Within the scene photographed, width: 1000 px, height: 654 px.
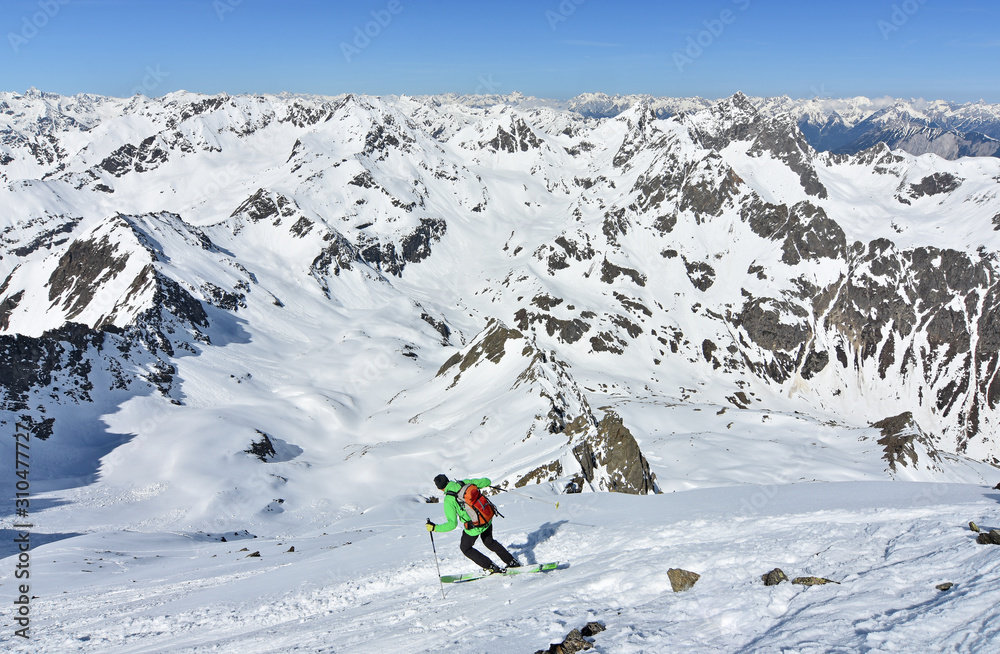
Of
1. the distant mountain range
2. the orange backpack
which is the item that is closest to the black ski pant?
the orange backpack

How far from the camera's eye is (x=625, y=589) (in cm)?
1077

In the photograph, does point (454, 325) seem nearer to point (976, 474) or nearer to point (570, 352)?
Answer: point (570, 352)

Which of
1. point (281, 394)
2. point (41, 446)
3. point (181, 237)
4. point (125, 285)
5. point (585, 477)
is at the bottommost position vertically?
point (585, 477)

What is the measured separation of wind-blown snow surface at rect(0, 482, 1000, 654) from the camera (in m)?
8.01

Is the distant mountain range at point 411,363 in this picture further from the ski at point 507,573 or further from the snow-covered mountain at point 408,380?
the ski at point 507,573

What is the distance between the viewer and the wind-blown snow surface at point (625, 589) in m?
8.01

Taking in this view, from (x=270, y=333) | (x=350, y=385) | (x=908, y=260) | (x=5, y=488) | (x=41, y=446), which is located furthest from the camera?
(x=908, y=260)

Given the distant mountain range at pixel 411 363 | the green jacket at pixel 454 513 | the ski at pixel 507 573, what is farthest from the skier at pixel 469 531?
the distant mountain range at pixel 411 363

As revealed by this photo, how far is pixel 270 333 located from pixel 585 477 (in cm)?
10553

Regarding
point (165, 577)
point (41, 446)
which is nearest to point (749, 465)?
point (165, 577)

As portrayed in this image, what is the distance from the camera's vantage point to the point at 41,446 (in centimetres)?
5922

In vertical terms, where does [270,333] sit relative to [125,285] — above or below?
below

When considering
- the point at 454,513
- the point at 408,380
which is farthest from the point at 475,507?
the point at 408,380

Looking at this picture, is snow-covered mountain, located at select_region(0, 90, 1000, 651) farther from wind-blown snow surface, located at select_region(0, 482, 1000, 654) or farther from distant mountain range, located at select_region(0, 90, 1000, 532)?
wind-blown snow surface, located at select_region(0, 482, 1000, 654)
